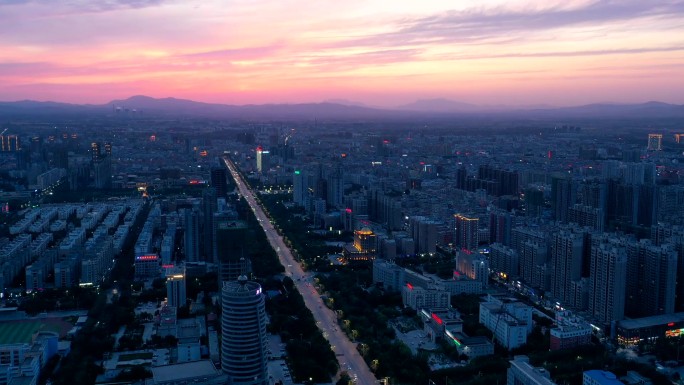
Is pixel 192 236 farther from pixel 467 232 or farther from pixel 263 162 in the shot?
pixel 263 162

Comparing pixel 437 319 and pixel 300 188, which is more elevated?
pixel 300 188

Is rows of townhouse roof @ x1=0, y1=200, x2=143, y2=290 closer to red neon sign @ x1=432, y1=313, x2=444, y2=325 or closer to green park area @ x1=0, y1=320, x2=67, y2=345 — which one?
green park area @ x1=0, y1=320, x2=67, y2=345

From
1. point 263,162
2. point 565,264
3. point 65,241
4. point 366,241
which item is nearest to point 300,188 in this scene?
point 366,241

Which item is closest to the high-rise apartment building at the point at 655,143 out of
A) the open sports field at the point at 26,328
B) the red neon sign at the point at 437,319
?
the red neon sign at the point at 437,319

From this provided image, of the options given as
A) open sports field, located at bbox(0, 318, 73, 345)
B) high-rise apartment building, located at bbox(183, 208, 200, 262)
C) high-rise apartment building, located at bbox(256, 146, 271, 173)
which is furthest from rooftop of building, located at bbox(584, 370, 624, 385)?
high-rise apartment building, located at bbox(256, 146, 271, 173)

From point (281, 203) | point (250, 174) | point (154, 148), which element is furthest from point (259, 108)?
point (281, 203)

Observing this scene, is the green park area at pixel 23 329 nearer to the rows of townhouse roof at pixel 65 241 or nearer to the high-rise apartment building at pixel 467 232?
the rows of townhouse roof at pixel 65 241
